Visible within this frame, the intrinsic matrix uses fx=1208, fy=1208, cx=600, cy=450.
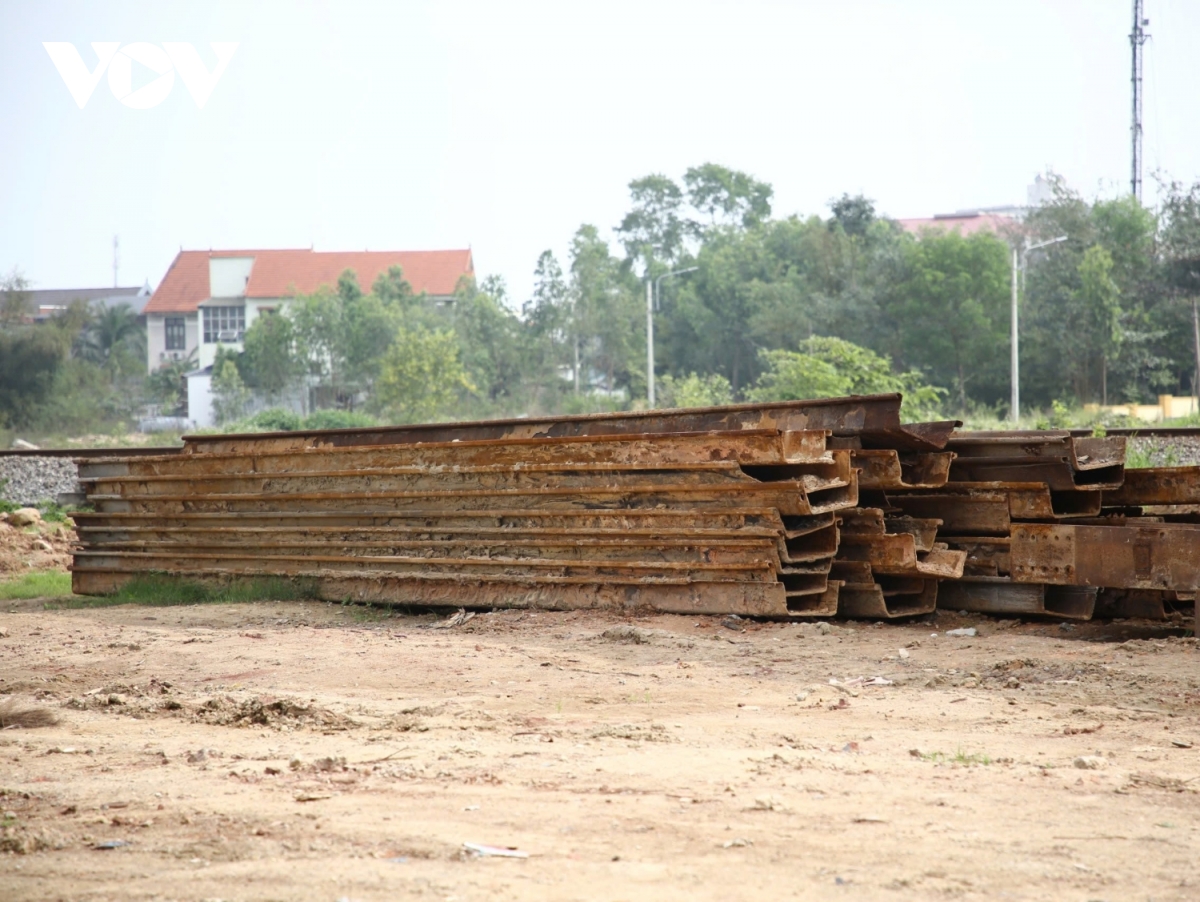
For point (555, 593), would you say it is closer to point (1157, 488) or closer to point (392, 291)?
point (1157, 488)

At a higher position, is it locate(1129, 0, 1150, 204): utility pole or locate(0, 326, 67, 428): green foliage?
locate(1129, 0, 1150, 204): utility pole

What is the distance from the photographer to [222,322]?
250 ft

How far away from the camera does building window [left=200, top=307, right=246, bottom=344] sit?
75875mm

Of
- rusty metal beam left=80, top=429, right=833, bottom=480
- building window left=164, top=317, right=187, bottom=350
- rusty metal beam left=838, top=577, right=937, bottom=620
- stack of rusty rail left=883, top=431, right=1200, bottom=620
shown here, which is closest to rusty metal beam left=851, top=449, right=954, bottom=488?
Result: stack of rusty rail left=883, top=431, right=1200, bottom=620

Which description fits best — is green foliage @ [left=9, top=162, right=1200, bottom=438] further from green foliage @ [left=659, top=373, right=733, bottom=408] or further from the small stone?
the small stone

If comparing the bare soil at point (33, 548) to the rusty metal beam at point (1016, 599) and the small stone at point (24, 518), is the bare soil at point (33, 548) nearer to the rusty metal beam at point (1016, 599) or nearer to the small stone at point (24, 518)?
the small stone at point (24, 518)

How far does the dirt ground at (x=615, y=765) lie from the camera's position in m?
3.79

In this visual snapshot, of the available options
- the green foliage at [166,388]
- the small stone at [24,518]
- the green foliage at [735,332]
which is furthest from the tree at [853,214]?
the small stone at [24,518]

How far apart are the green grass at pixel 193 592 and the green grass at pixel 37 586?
2.05 ft

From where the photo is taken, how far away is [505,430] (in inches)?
437

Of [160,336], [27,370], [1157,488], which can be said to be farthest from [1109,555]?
[160,336]

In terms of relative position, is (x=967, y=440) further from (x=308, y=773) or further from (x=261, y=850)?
(x=261, y=850)

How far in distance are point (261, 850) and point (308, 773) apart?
110 cm

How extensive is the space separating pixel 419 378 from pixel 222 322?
2985cm
